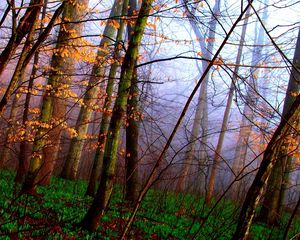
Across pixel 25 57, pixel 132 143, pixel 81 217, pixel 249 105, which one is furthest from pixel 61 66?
pixel 25 57

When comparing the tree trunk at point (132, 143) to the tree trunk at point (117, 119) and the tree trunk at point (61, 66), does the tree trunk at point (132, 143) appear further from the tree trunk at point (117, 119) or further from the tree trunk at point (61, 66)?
the tree trunk at point (117, 119)

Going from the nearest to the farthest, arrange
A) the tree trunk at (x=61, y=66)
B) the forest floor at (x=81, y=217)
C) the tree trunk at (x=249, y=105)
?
the tree trunk at (x=249, y=105)
the forest floor at (x=81, y=217)
the tree trunk at (x=61, y=66)

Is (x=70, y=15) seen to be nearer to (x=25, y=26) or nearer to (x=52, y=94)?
(x=52, y=94)

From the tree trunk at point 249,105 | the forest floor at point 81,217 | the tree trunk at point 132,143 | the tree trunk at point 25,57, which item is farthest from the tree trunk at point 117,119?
the tree trunk at point 132,143

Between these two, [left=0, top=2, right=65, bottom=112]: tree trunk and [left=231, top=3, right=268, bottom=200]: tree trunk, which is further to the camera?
[left=231, top=3, right=268, bottom=200]: tree trunk

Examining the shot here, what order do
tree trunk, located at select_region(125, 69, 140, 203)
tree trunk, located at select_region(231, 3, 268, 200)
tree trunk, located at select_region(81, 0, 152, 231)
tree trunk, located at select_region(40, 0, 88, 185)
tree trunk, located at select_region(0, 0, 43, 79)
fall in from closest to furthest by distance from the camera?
1. tree trunk, located at select_region(0, 0, 43, 79)
2. tree trunk, located at select_region(231, 3, 268, 200)
3. tree trunk, located at select_region(81, 0, 152, 231)
4. tree trunk, located at select_region(40, 0, 88, 185)
5. tree trunk, located at select_region(125, 69, 140, 203)

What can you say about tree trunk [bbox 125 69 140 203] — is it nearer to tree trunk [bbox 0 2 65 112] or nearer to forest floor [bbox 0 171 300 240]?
forest floor [bbox 0 171 300 240]

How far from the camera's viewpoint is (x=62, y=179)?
1168 centimetres

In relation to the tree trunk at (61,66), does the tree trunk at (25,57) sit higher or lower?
→ lower

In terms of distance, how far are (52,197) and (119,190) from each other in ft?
11.4

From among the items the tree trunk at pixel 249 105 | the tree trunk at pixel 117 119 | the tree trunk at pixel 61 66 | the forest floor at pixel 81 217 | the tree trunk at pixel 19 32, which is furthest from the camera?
the tree trunk at pixel 61 66

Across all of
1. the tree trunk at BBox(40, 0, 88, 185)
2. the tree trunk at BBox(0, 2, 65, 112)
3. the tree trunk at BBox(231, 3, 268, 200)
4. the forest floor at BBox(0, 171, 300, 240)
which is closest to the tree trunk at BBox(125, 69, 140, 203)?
the forest floor at BBox(0, 171, 300, 240)

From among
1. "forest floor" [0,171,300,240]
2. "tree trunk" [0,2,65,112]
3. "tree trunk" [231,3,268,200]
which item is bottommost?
"forest floor" [0,171,300,240]

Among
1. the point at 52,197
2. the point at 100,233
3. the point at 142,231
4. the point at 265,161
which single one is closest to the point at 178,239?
the point at 142,231
